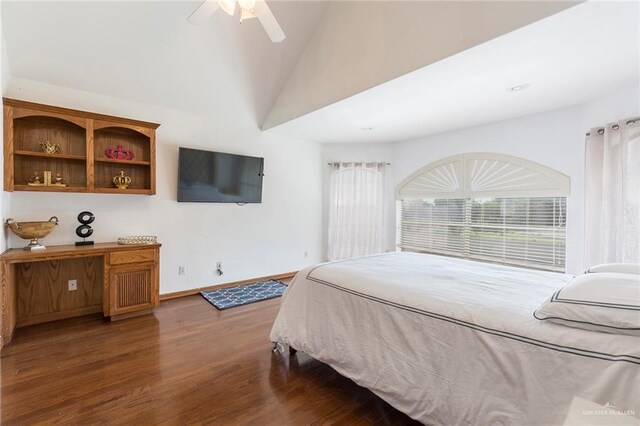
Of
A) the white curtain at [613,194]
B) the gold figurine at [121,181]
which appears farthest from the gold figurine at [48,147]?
the white curtain at [613,194]

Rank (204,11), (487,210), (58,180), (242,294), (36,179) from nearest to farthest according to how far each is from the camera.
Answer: (204,11)
(36,179)
(58,180)
(242,294)
(487,210)

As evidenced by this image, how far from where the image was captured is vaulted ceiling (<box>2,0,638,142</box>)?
80.4 inches

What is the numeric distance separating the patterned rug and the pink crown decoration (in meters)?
2.00

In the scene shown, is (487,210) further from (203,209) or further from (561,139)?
(203,209)

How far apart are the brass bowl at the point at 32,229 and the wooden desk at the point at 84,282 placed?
108mm

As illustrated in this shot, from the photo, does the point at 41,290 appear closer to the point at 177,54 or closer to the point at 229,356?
the point at 229,356

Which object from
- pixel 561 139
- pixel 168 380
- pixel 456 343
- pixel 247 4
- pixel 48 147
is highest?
pixel 247 4

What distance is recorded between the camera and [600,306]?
45.6 inches

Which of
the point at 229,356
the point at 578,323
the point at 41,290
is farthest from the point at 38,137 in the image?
the point at 578,323

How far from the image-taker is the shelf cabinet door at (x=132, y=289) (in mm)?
2988

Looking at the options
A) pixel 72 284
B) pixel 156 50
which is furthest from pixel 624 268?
pixel 72 284

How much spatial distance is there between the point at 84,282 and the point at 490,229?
204 inches

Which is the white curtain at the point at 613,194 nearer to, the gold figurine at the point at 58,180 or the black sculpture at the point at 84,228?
the black sculpture at the point at 84,228

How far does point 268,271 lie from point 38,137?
3.31 metres
